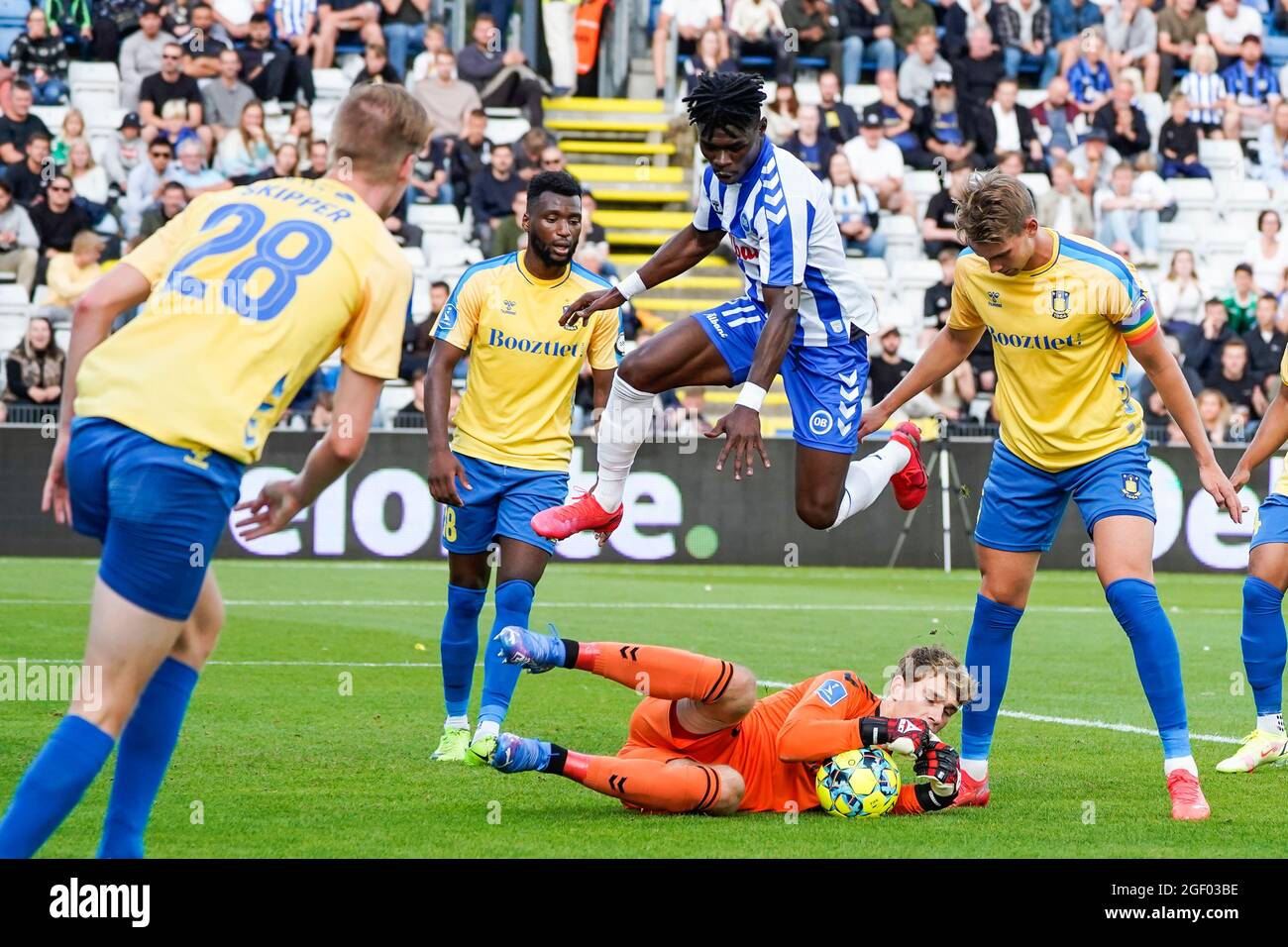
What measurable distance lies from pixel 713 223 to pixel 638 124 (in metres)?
17.6

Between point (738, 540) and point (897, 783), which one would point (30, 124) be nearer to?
point (738, 540)

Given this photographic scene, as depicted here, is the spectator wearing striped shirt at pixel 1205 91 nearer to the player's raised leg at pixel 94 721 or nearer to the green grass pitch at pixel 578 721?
the green grass pitch at pixel 578 721

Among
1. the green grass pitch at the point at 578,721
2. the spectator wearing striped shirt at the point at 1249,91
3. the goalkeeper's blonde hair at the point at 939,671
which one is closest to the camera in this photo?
the green grass pitch at the point at 578,721

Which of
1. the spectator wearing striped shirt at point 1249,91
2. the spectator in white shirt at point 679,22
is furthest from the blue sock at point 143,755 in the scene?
the spectator wearing striped shirt at point 1249,91

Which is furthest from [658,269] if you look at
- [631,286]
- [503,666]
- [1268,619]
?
[1268,619]

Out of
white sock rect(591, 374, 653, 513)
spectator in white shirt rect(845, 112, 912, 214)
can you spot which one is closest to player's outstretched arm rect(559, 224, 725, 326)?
white sock rect(591, 374, 653, 513)

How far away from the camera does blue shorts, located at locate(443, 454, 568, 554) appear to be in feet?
27.3

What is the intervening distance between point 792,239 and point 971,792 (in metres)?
2.32

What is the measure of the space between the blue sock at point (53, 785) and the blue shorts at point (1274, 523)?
554cm

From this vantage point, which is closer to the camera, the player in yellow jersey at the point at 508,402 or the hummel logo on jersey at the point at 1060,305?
the hummel logo on jersey at the point at 1060,305

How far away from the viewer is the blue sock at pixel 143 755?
5.02 metres

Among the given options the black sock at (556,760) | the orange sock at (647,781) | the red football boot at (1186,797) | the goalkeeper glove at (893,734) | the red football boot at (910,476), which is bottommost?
the red football boot at (1186,797)

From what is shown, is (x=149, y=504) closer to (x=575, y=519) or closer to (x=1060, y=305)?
(x=575, y=519)

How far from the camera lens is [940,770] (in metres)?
6.53
